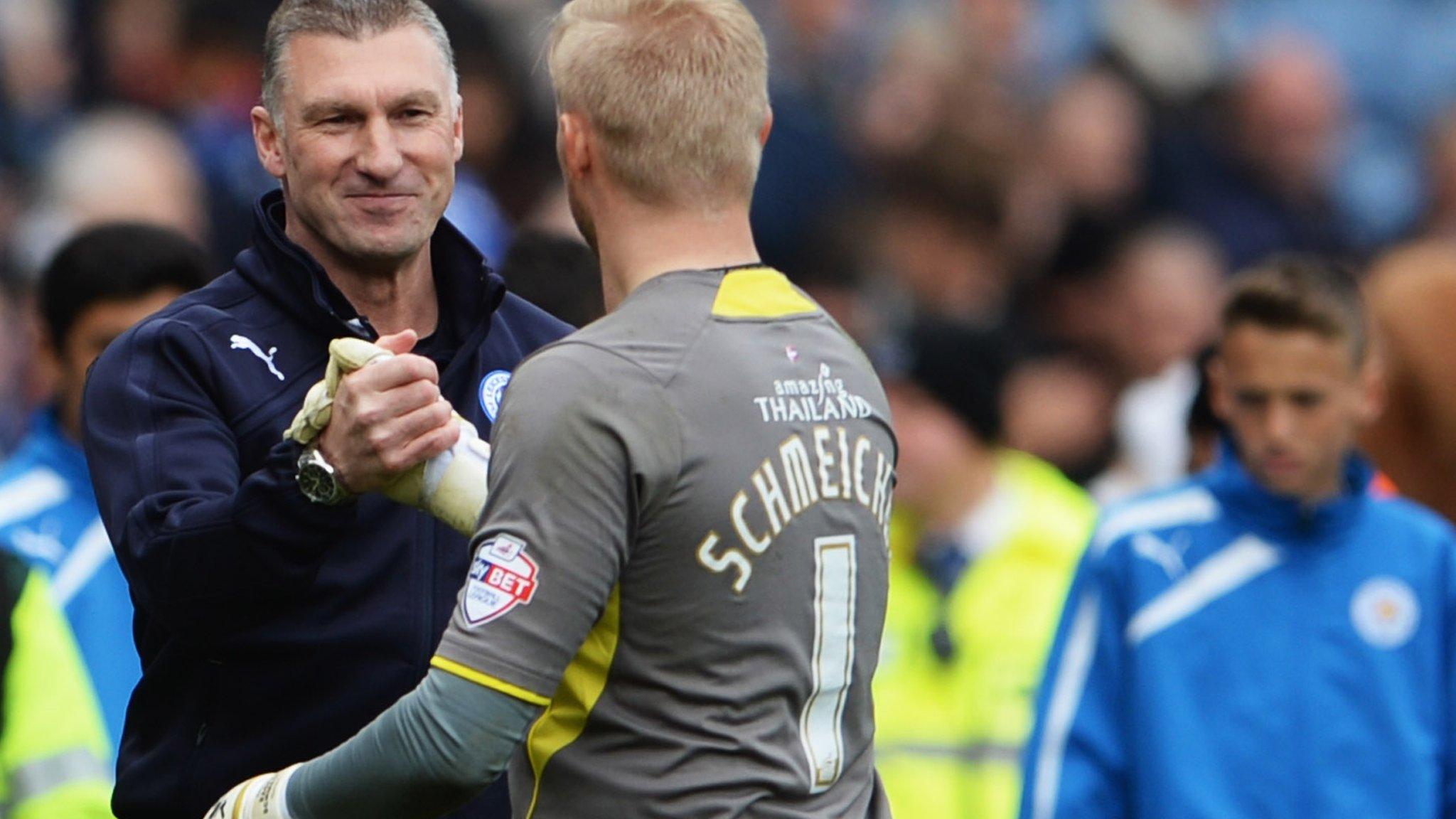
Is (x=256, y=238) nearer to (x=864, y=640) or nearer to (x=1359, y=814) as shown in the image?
(x=864, y=640)

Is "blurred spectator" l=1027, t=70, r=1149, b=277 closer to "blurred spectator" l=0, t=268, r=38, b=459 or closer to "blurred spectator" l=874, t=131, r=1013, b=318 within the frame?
"blurred spectator" l=874, t=131, r=1013, b=318

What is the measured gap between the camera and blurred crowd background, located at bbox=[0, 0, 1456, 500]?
8.45 meters

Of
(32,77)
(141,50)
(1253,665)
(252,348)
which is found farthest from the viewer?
(141,50)

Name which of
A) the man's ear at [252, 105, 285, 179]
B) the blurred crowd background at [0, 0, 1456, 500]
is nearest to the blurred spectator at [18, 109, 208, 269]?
the blurred crowd background at [0, 0, 1456, 500]

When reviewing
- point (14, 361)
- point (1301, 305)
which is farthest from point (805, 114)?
point (1301, 305)

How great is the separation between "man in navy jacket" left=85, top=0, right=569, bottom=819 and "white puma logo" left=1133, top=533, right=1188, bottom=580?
195cm

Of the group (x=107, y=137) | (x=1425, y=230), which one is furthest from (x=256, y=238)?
(x=1425, y=230)

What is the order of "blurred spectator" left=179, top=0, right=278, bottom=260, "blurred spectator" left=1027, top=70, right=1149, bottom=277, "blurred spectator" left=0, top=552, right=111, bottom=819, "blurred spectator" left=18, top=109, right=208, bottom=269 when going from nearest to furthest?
"blurred spectator" left=0, top=552, right=111, bottom=819 → "blurred spectator" left=18, top=109, right=208, bottom=269 → "blurred spectator" left=179, top=0, right=278, bottom=260 → "blurred spectator" left=1027, top=70, right=1149, bottom=277

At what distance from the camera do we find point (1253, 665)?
489 centimetres

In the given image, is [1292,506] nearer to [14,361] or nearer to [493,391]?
[493,391]

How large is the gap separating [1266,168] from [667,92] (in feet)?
28.1

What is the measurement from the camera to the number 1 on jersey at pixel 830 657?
2932mm

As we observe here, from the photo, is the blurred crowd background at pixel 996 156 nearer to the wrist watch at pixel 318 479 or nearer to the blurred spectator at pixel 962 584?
the blurred spectator at pixel 962 584

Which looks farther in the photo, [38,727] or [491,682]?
[38,727]
